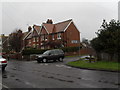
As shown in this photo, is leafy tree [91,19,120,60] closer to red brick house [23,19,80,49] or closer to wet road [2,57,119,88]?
wet road [2,57,119,88]

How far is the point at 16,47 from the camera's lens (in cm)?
4512

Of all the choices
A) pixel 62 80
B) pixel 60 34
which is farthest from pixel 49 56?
pixel 60 34

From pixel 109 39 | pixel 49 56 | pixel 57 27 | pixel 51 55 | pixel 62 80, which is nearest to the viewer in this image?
pixel 62 80

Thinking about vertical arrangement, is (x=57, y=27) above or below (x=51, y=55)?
above

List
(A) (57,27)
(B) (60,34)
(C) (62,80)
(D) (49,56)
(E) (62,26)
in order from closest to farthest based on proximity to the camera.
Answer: (C) (62,80) → (D) (49,56) → (B) (60,34) → (E) (62,26) → (A) (57,27)

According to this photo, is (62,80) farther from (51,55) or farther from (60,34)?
(60,34)

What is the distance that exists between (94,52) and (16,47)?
2831 cm

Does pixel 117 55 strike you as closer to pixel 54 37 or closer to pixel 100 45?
pixel 100 45

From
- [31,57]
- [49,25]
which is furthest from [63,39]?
[31,57]

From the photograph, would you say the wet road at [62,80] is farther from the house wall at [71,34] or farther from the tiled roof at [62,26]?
the tiled roof at [62,26]

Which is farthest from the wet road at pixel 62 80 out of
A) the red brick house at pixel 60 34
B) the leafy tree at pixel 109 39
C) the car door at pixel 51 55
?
the red brick house at pixel 60 34

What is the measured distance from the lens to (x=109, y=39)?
18984mm

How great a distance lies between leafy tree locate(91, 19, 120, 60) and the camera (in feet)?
59.9

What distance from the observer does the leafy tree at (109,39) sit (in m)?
18.2
